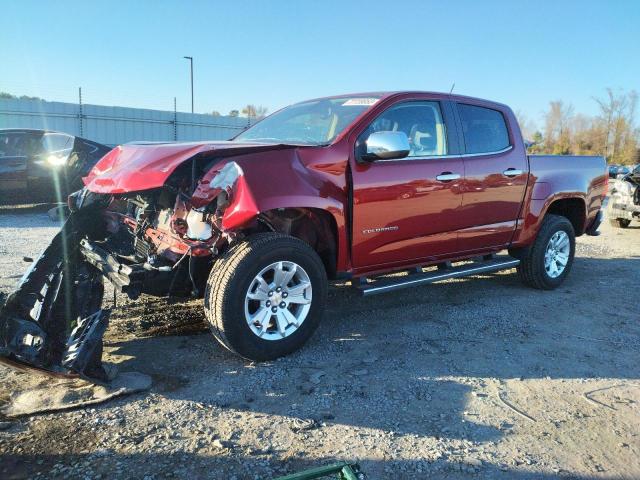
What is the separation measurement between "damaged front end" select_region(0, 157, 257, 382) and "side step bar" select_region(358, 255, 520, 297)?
4.19 feet

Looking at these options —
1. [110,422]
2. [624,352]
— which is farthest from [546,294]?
[110,422]

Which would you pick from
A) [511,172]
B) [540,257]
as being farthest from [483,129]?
[540,257]

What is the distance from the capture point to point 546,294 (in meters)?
5.90

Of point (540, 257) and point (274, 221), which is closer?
point (274, 221)

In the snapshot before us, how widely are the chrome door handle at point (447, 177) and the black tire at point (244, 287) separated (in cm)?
151

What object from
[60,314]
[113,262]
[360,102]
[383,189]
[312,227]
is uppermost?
[360,102]

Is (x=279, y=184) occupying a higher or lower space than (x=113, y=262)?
higher

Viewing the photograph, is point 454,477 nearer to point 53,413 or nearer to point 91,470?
point 91,470

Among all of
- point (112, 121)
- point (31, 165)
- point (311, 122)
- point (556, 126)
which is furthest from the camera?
point (556, 126)

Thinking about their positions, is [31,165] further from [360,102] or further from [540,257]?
[540,257]

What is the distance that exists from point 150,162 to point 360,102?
6.20ft

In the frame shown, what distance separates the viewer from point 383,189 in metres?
4.24

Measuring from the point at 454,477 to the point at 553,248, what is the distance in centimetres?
420

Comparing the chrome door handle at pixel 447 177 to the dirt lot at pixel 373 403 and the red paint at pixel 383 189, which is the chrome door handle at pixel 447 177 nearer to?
the red paint at pixel 383 189
